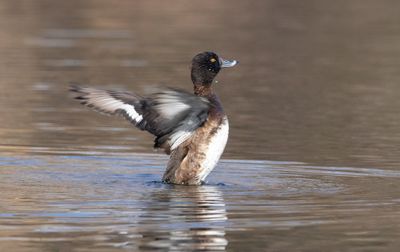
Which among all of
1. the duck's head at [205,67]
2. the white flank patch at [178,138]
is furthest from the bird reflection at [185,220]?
the duck's head at [205,67]

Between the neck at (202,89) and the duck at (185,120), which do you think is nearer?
the duck at (185,120)

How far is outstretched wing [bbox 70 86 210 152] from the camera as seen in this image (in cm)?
1124

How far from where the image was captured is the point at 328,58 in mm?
25203

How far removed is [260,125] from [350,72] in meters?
6.87

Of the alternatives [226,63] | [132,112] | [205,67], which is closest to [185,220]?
[132,112]

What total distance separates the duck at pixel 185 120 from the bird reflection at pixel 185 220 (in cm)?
24

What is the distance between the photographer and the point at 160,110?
37.4ft

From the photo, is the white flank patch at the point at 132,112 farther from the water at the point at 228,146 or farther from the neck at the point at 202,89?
the neck at the point at 202,89

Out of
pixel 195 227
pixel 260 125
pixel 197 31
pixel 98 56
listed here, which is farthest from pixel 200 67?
pixel 197 31

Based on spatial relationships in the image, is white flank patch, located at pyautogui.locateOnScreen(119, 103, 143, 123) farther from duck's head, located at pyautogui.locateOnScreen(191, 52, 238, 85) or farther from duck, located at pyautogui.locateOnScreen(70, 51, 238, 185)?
duck's head, located at pyautogui.locateOnScreen(191, 52, 238, 85)

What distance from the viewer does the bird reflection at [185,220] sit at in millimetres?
9206

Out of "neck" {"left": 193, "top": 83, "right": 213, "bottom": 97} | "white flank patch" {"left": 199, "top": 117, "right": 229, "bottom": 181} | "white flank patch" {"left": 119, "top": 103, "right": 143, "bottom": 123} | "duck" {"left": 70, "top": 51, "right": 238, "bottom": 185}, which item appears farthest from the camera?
"neck" {"left": 193, "top": 83, "right": 213, "bottom": 97}

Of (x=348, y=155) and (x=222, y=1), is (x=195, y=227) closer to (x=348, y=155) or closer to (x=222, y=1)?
(x=348, y=155)

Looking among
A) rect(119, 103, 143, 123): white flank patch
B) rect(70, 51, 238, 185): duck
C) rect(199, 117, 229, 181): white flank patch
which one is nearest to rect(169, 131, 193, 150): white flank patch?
rect(70, 51, 238, 185): duck
